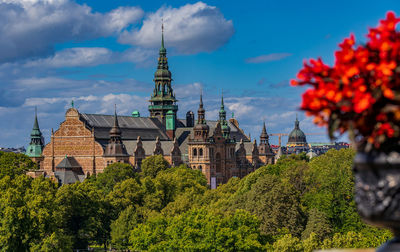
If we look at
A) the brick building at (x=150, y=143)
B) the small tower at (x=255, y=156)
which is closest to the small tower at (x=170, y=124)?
the brick building at (x=150, y=143)

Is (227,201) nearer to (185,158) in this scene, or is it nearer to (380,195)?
(380,195)

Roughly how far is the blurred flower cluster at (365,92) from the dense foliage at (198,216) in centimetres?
4370

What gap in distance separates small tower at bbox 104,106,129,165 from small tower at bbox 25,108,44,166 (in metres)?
15.5

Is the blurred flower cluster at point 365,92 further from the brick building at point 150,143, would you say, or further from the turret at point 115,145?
the turret at point 115,145

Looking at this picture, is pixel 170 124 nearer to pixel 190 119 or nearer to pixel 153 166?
pixel 190 119

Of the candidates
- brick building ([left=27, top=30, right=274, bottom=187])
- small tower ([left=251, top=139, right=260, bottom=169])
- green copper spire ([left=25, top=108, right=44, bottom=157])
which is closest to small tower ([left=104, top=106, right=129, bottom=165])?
brick building ([left=27, top=30, right=274, bottom=187])

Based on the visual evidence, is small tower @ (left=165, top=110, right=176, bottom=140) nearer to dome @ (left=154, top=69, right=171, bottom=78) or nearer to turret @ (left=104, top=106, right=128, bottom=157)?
dome @ (left=154, top=69, right=171, bottom=78)

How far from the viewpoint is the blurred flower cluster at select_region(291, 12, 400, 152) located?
238 inches

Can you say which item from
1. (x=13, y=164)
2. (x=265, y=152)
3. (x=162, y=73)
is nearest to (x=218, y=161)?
(x=265, y=152)

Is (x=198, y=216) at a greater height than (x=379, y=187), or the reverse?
(x=379, y=187)

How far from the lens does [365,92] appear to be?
6086mm

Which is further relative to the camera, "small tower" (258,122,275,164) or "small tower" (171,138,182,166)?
"small tower" (258,122,275,164)

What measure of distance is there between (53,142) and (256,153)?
53.8 m

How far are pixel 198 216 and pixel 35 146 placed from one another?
102407mm
